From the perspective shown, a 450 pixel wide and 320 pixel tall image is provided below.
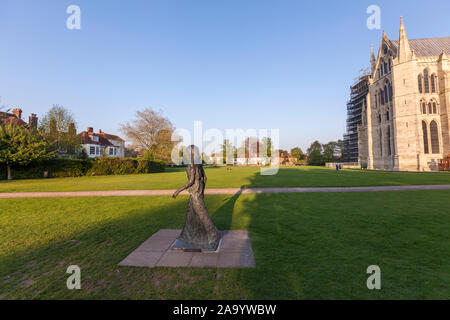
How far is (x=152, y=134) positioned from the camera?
45125 millimetres

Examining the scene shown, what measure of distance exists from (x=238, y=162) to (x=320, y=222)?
79299mm

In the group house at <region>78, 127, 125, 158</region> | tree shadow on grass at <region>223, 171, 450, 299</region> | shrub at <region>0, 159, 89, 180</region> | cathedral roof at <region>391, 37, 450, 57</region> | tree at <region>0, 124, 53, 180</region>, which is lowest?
tree shadow on grass at <region>223, 171, 450, 299</region>

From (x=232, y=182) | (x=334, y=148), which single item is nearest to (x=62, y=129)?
(x=232, y=182)

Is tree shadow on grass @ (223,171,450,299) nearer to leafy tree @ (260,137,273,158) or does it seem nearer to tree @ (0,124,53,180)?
tree @ (0,124,53,180)

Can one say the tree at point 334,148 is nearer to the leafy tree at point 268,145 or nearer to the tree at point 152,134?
the leafy tree at point 268,145

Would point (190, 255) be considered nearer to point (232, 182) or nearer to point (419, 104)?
point (232, 182)

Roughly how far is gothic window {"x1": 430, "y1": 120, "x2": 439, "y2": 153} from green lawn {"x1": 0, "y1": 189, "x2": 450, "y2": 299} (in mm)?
35606

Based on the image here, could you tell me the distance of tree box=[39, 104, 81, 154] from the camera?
34094 millimetres

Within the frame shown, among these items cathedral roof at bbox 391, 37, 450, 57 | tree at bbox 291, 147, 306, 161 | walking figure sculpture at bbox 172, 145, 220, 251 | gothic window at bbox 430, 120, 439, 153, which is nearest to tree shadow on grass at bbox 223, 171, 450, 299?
walking figure sculpture at bbox 172, 145, 220, 251

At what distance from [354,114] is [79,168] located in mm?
69272

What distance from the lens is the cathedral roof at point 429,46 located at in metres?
34.2

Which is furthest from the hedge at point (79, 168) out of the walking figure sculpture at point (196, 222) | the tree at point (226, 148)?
the tree at point (226, 148)
